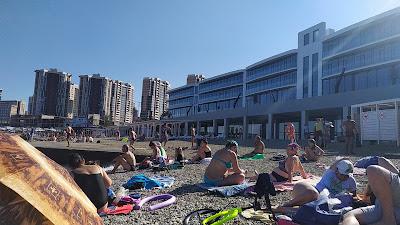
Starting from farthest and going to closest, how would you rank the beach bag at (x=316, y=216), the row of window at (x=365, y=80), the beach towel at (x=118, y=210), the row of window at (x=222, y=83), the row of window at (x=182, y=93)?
the row of window at (x=182, y=93), the row of window at (x=222, y=83), the row of window at (x=365, y=80), the beach towel at (x=118, y=210), the beach bag at (x=316, y=216)

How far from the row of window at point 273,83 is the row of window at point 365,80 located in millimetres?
7974

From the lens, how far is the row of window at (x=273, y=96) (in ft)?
188

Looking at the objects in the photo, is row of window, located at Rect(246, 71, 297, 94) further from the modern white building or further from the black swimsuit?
the black swimsuit

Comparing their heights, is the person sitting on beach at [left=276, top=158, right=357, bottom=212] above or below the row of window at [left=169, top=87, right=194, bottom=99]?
below

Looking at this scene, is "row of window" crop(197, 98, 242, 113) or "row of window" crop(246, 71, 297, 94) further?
"row of window" crop(197, 98, 242, 113)

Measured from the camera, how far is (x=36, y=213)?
2.06 metres

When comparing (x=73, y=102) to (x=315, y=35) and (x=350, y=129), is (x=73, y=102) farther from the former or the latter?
(x=350, y=129)

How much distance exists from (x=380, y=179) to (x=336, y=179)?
5.58ft

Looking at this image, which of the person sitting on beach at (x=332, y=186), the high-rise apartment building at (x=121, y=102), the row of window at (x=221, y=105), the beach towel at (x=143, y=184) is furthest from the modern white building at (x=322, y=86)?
the high-rise apartment building at (x=121, y=102)

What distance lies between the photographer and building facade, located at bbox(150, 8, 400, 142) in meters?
36.5

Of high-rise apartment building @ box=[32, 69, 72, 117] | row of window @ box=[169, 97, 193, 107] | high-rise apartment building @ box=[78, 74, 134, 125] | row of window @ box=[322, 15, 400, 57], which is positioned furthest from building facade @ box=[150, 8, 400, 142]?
high-rise apartment building @ box=[32, 69, 72, 117]

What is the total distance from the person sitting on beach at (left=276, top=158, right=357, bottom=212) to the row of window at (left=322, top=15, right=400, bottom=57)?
3979 cm

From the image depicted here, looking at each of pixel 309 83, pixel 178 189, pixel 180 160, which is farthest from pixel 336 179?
pixel 309 83

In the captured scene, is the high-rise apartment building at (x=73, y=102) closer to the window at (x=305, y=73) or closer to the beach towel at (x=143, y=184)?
the window at (x=305, y=73)
